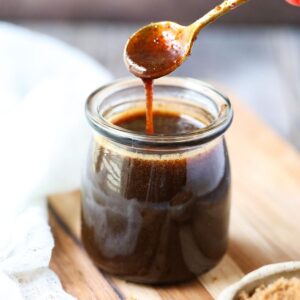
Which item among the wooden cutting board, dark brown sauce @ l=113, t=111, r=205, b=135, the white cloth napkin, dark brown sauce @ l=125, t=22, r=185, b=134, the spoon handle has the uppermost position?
the spoon handle

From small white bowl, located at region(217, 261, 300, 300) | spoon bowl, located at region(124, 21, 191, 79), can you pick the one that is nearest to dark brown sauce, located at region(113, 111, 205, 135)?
spoon bowl, located at region(124, 21, 191, 79)

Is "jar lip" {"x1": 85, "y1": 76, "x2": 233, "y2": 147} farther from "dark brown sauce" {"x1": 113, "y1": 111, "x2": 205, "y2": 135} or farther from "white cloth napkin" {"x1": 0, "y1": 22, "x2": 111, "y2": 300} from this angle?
"white cloth napkin" {"x1": 0, "y1": 22, "x2": 111, "y2": 300}

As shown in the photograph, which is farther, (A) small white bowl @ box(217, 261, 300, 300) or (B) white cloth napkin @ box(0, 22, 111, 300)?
(B) white cloth napkin @ box(0, 22, 111, 300)

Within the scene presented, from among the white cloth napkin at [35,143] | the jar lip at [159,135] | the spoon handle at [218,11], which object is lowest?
the white cloth napkin at [35,143]

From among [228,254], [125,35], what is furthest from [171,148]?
[125,35]

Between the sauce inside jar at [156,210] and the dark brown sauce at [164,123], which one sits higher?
the dark brown sauce at [164,123]

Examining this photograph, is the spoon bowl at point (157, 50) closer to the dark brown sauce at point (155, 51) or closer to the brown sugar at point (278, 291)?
the dark brown sauce at point (155, 51)

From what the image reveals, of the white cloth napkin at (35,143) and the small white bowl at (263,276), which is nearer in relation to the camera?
the small white bowl at (263,276)

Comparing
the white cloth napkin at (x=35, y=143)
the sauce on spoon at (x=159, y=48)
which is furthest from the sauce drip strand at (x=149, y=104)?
the white cloth napkin at (x=35, y=143)
